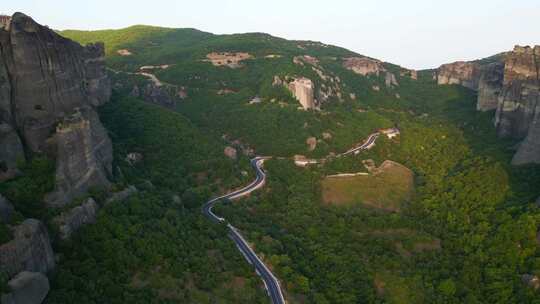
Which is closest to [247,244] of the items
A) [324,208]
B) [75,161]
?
[324,208]

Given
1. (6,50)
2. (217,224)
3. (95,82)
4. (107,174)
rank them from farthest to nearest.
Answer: (95,82)
(217,224)
(107,174)
(6,50)

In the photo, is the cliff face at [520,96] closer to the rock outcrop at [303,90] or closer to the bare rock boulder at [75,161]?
the rock outcrop at [303,90]

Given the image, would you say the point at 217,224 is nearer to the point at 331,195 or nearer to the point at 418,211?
the point at 331,195

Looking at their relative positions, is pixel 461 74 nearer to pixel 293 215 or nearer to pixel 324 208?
pixel 324 208

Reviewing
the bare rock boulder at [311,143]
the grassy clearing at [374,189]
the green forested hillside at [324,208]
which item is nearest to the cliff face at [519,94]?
the green forested hillside at [324,208]

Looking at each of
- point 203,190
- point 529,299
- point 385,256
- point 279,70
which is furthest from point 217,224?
point 279,70
